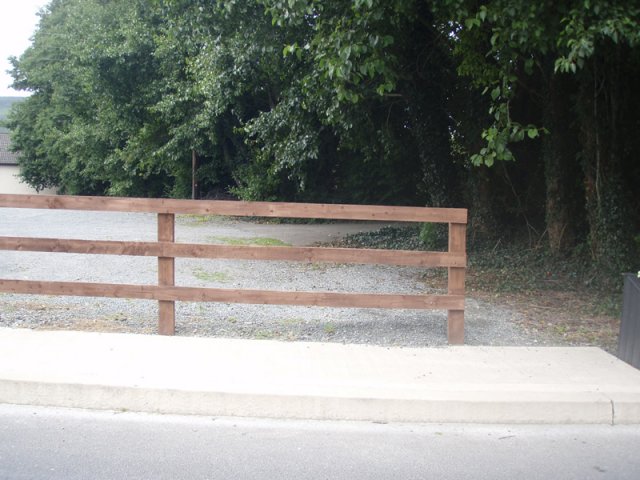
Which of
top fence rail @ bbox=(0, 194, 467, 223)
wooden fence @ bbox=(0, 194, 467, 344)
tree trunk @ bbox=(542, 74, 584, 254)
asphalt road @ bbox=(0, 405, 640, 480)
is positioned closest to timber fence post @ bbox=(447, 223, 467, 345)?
wooden fence @ bbox=(0, 194, 467, 344)

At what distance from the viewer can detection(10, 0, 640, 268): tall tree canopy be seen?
8.69 m

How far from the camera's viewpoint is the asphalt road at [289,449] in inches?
179

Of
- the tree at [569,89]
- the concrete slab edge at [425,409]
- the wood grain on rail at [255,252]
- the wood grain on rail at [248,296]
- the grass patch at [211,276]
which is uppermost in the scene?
the tree at [569,89]

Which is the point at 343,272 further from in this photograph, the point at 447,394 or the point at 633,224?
the point at 447,394

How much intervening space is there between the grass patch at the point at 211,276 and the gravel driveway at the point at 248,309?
17 mm

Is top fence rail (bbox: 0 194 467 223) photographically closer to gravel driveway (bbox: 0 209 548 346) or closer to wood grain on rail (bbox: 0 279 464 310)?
wood grain on rail (bbox: 0 279 464 310)

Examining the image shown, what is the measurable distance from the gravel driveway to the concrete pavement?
0.81 meters

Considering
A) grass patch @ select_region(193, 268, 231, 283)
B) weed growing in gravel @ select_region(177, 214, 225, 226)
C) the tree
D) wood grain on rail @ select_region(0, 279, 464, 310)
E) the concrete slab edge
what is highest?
the tree

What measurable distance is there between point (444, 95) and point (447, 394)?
11.5 meters

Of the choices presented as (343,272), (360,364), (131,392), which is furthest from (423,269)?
(131,392)

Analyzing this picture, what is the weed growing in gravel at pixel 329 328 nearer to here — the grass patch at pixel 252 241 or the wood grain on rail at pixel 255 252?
the wood grain on rail at pixel 255 252

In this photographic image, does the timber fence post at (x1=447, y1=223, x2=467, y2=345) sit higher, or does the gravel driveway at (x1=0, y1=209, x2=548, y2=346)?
the timber fence post at (x1=447, y1=223, x2=467, y2=345)

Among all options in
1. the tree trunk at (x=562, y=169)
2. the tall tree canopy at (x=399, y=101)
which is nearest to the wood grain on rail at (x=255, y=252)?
the tall tree canopy at (x=399, y=101)

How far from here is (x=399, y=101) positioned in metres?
16.6
